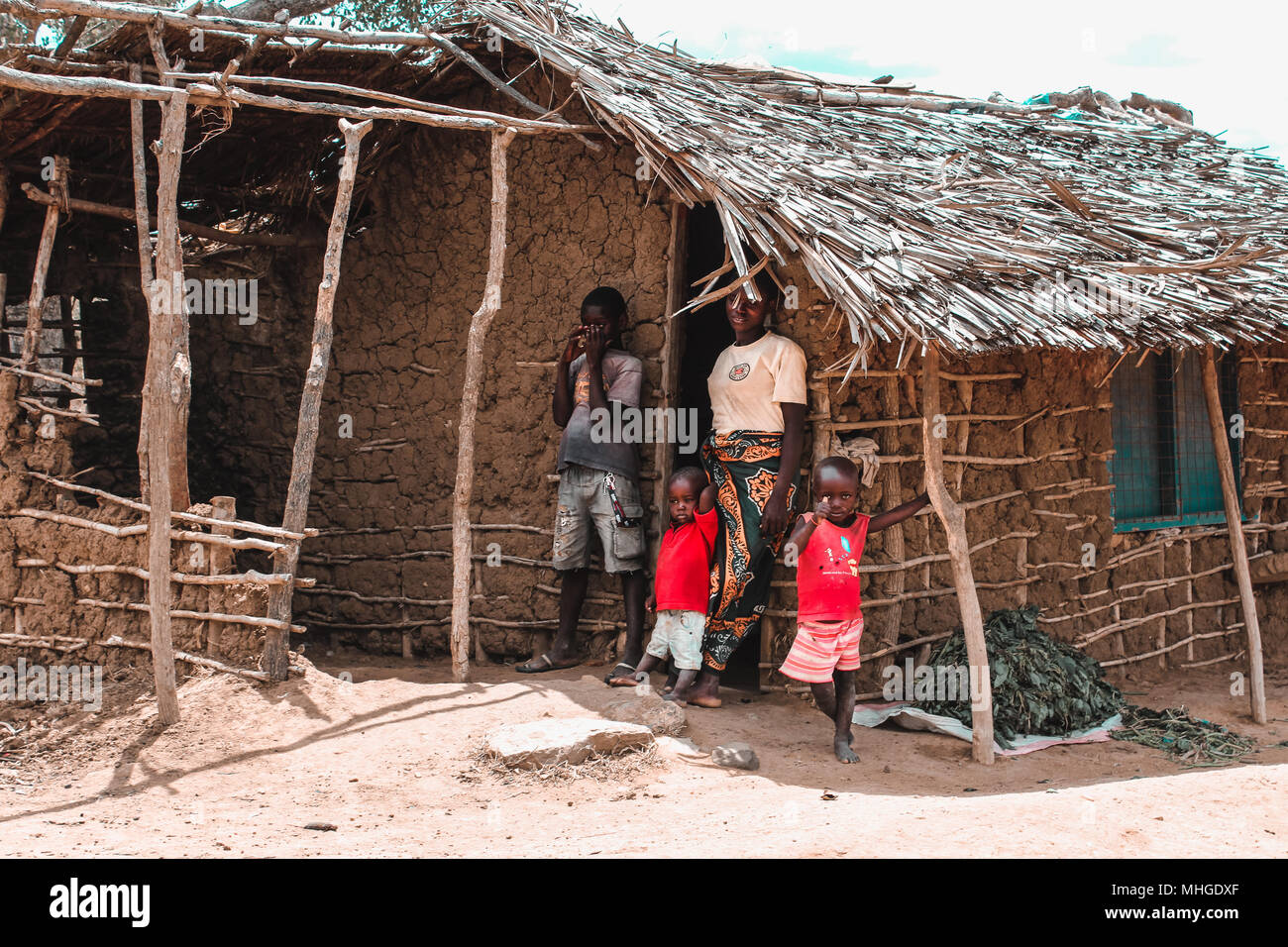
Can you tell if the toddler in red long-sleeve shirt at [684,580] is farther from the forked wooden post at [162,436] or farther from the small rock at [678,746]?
the forked wooden post at [162,436]

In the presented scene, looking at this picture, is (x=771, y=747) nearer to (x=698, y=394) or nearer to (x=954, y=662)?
(x=954, y=662)

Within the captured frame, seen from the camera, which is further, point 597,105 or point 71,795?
point 597,105

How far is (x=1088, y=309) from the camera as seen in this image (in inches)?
210

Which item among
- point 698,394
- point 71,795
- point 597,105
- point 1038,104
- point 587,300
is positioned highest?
point 1038,104

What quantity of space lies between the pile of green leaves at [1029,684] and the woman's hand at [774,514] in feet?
3.74

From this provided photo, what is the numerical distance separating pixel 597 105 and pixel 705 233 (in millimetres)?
1293

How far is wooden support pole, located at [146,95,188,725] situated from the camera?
16.0ft

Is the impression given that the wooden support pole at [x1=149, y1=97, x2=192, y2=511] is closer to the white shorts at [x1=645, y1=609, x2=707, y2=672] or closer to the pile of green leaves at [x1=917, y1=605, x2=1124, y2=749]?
the white shorts at [x1=645, y1=609, x2=707, y2=672]

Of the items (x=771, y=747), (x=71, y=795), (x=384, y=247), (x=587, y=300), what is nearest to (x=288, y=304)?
(x=384, y=247)

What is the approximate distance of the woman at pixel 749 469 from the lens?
17.8ft

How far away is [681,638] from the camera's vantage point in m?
5.57

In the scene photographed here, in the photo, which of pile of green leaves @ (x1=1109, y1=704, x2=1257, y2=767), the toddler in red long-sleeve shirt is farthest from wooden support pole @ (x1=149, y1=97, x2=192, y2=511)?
pile of green leaves @ (x1=1109, y1=704, x2=1257, y2=767)

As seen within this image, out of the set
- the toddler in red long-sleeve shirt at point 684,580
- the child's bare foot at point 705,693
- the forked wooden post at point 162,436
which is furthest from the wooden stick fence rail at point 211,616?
the child's bare foot at point 705,693
